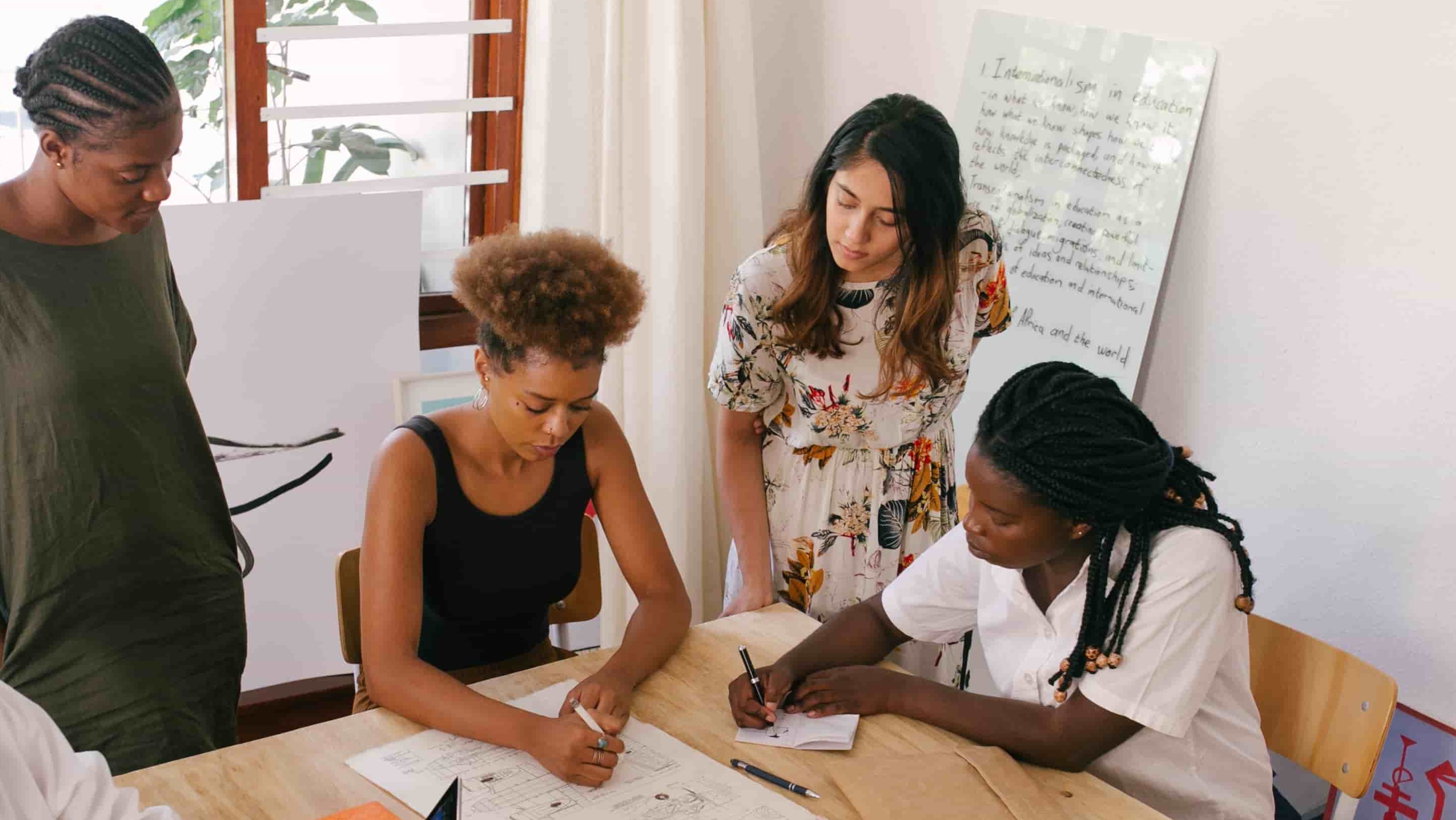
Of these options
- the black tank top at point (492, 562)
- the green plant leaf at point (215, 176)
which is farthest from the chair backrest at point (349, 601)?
the green plant leaf at point (215, 176)

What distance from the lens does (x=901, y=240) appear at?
182 cm

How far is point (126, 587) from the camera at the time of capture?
168 centimetres

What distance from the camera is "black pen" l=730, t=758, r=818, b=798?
136 centimetres

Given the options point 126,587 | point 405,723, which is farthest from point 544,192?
point 405,723

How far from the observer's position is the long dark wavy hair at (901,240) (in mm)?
1791

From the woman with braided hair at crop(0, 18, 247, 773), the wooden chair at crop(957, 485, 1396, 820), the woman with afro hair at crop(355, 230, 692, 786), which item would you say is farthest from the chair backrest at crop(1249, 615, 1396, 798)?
the woman with braided hair at crop(0, 18, 247, 773)

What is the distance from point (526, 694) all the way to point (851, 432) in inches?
28.1

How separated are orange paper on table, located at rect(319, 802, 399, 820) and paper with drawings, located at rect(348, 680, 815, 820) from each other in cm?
3

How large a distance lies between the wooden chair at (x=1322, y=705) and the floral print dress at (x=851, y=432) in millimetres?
518

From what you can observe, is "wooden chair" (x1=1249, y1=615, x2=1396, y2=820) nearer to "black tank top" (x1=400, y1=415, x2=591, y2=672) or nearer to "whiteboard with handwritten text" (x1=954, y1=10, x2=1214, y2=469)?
"whiteboard with handwritten text" (x1=954, y1=10, x2=1214, y2=469)

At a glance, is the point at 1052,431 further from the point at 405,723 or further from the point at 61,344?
the point at 61,344

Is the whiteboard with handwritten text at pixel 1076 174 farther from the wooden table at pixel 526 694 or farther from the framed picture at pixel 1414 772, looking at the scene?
the wooden table at pixel 526 694

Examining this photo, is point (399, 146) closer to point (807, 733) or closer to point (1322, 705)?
point (807, 733)

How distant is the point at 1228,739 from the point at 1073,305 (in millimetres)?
1173
